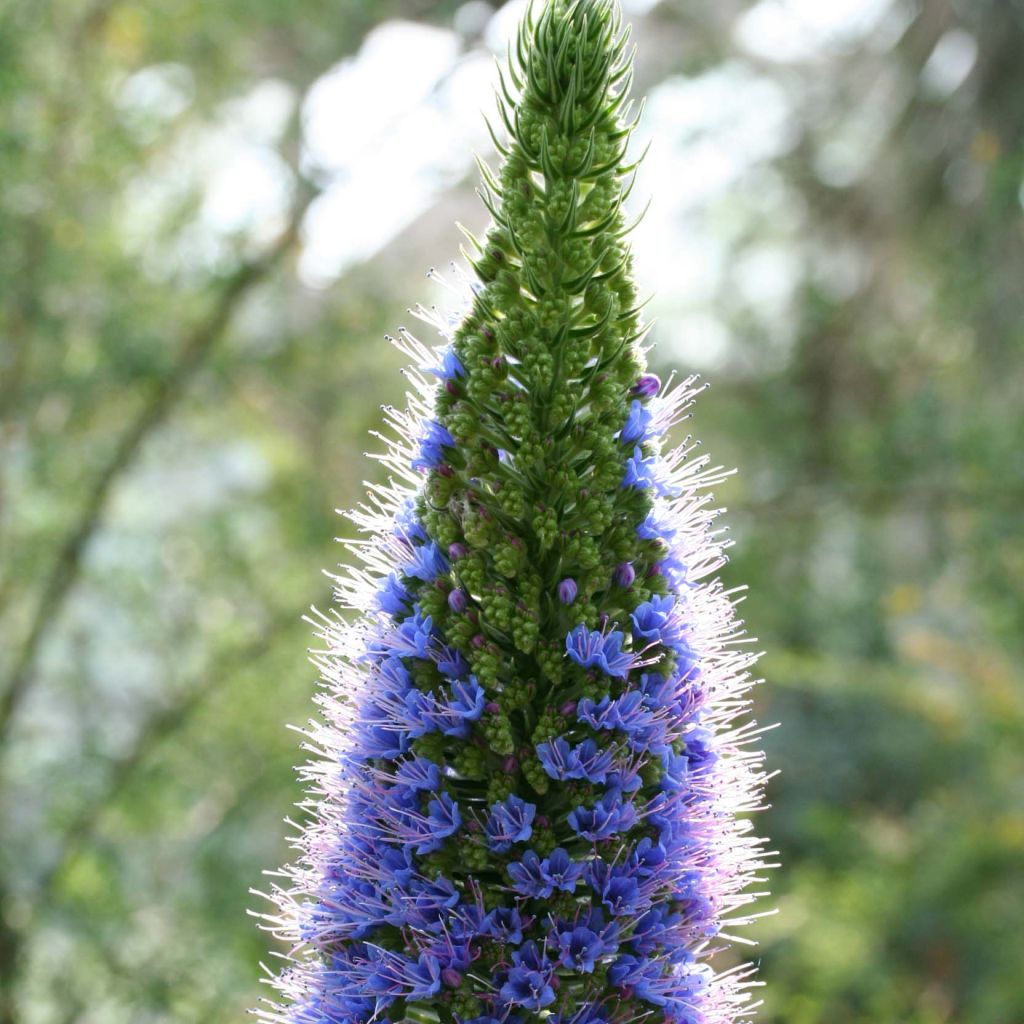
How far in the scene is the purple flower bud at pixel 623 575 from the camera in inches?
93.4

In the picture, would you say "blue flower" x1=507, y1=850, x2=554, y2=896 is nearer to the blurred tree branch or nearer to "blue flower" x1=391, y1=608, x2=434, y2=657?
"blue flower" x1=391, y1=608, x2=434, y2=657

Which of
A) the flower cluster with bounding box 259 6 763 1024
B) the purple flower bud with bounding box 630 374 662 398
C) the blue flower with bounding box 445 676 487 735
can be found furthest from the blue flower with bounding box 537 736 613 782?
the purple flower bud with bounding box 630 374 662 398

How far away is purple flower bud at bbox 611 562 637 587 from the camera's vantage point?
2371 millimetres

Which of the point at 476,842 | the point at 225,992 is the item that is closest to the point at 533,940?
the point at 476,842

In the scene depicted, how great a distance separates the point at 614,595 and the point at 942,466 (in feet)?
21.5

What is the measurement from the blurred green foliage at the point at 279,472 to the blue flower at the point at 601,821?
5189 millimetres

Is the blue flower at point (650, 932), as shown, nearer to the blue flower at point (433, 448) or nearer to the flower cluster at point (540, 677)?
the flower cluster at point (540, 677)

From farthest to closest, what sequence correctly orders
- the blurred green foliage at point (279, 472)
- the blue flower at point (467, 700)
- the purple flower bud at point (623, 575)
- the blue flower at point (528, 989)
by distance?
the blurred green foliage at point (279, 472) < the purple flower bud at point (623, 575) < the blue flower at point (467, 700) < the blue flower at point (528, 989)

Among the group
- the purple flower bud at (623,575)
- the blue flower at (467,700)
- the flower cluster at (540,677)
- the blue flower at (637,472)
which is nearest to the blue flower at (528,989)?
the flower cluster at (540,677)

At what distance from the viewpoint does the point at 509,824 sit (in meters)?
2.22

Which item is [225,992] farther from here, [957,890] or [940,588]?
[940,588]

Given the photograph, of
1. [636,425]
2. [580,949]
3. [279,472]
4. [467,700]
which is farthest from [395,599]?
[279,472]

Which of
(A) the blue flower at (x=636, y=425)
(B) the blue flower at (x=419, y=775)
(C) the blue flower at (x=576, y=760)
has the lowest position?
(B) the blue flower at (x=419, y=775)

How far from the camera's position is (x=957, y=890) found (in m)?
9.36
